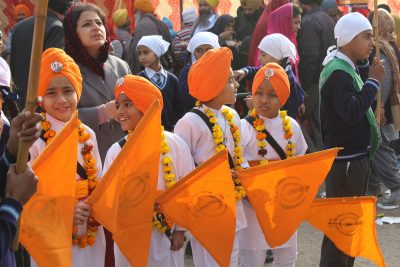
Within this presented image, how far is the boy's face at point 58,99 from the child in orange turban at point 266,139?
139cm

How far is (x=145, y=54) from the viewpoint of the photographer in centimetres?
694

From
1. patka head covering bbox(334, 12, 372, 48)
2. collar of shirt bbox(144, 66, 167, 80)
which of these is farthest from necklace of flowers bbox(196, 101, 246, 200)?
collar of shirt bbox(144, 66, 167, 80)

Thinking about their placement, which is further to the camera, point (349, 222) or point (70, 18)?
point (70, 18)

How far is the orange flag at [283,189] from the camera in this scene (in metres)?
4.20

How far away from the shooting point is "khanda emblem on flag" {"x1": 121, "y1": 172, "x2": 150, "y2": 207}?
3582mm

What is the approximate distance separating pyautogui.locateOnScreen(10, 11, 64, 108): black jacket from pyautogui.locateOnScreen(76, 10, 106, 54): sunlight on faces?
410 mm

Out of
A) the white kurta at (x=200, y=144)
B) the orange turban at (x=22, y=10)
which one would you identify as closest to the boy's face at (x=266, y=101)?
the white kurta at (x=200, y=144)

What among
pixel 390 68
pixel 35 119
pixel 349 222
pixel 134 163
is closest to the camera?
pixel 35 119

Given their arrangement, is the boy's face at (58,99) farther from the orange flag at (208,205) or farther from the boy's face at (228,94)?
the boy's face at (228,94)

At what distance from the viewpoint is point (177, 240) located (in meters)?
4.21

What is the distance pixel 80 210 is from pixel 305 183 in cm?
143

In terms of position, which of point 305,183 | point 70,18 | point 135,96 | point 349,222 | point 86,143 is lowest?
point 349,222

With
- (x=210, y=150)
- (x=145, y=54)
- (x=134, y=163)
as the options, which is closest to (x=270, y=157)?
(x=210, y=150)

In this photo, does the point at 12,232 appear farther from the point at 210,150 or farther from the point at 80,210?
the point at 210,150
